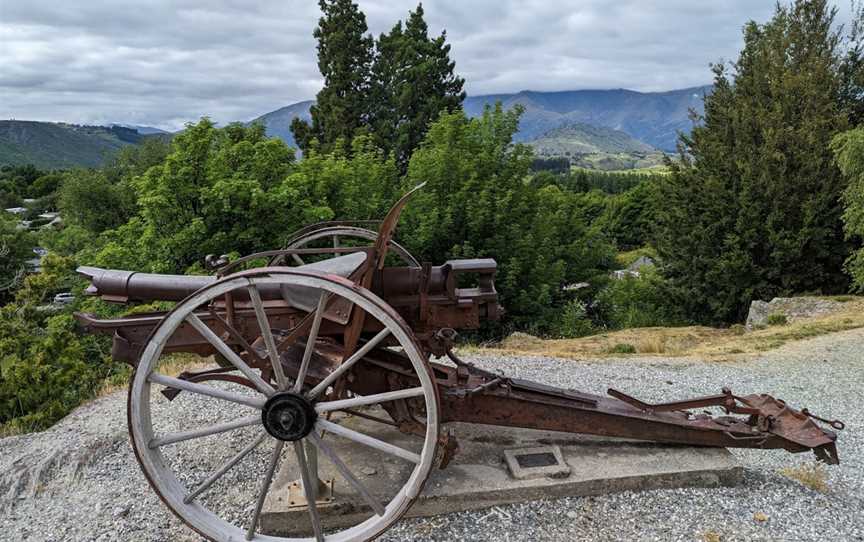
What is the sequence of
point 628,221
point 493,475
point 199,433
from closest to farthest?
point 199,433 < point 493,475 < point 628,221

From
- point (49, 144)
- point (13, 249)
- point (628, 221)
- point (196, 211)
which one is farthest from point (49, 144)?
point (196, 211)

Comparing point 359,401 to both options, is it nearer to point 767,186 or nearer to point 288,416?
point 288,416

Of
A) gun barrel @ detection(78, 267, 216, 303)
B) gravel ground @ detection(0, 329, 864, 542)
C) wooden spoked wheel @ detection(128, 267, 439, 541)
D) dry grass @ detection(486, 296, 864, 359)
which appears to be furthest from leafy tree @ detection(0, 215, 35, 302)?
wooden spoked wheel @ detection(128, 267, 439, 541)

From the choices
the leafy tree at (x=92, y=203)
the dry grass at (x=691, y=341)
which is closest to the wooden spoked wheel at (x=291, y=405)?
the dry grass at (x=691, y=341)

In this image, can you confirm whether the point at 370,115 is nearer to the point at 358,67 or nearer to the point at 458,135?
the point at 358,67

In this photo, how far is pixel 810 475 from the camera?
4391 millimetres

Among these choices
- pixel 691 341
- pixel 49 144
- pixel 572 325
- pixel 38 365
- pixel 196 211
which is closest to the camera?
pixel 38 365

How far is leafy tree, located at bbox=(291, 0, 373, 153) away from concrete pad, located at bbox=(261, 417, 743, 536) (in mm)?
20414

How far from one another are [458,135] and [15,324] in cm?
1126

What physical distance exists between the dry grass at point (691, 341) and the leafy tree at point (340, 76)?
50.9ft

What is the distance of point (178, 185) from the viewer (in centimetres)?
1232

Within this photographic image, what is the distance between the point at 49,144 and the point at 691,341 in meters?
187

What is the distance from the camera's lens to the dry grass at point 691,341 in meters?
9.43

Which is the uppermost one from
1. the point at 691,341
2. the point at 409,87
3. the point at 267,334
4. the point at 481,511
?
the point at 409,87
